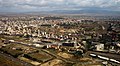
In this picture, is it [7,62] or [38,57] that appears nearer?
[7,62]

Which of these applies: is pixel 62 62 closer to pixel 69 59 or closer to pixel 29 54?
pixel 69 59

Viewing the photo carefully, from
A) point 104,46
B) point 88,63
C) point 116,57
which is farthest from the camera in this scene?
point 104,46

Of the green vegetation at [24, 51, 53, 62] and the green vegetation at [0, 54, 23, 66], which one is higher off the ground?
the green vegetation at [24, 51, 53, 62]

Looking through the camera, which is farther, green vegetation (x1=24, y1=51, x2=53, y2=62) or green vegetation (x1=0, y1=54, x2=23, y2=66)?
green vegetation (x1=24, y1=51, x2=53, y2=62)

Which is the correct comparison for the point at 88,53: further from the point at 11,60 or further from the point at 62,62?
the point at 11,60

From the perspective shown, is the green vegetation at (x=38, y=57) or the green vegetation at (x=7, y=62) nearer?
the green vegetation at (x=7, y=62)

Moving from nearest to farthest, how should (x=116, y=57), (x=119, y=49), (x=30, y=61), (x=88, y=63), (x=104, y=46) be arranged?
(x=88, y=63) < (x=30, y=61) < (x=116, y=57) < (x=119, y=49) < (x=104, y=46)

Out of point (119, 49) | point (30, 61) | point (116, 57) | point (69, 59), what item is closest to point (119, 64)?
point (116, 57)

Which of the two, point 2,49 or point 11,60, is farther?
point 2,49

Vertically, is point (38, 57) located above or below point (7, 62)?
above

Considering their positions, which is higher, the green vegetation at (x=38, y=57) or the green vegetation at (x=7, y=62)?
the green vegetation at (x=38, y=57)
